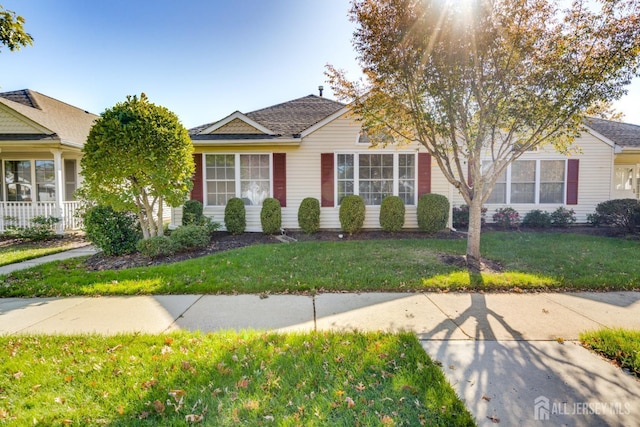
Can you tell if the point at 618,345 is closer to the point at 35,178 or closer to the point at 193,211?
the point at 193,211

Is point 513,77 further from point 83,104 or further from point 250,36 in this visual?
point 83,104

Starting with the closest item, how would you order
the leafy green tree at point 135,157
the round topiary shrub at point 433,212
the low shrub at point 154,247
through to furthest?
the leafy green tree at point 135,157, the low shrub at point 154,247, the round topiary shrub at point 433,212

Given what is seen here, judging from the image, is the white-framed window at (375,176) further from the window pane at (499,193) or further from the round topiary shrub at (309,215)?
the window pane at (499,193)

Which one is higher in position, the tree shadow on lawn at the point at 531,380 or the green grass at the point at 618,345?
the green grass at the point at 618,345

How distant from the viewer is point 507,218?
1082 cm

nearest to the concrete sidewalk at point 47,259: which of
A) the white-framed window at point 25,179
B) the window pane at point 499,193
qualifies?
the white-framed window at point 25,179

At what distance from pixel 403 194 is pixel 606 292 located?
6.24 m

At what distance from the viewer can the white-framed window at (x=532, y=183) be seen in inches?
439

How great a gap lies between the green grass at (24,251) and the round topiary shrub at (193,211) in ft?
10.3

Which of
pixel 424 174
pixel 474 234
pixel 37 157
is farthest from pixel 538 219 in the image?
pixel 37 157

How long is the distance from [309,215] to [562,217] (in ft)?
30.6

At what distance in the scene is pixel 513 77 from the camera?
5469 mm

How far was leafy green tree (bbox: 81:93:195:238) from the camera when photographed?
632cm

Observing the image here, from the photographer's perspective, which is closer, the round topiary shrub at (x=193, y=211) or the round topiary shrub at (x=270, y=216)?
the round topiary shrub at (x=193, y=211)
